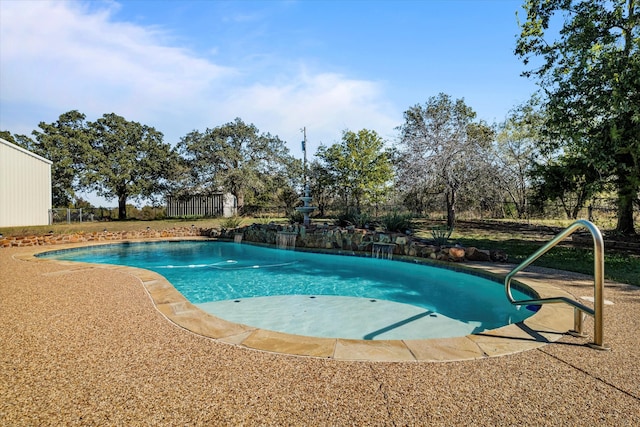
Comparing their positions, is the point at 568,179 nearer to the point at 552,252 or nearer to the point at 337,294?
the point at 552,252

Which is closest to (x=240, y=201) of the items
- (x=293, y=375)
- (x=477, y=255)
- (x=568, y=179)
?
(x=477, y=255)

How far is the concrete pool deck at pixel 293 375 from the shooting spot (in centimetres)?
174

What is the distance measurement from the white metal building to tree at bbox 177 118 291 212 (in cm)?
786

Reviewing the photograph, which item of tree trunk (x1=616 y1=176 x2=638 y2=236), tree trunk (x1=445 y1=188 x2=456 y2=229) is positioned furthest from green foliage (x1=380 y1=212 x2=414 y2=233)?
tree trunk (x1=616 y1=176 x2=638 y2=236)

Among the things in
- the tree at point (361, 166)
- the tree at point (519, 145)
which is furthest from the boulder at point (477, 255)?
the tree at point (361, 166)

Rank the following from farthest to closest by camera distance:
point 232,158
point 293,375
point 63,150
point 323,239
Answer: point 232,158 → point 63,150 → point 323,239 → point 293,375

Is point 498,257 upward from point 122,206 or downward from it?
downward

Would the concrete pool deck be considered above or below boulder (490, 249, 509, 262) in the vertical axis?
below

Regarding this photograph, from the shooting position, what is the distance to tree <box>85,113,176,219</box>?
850 inches

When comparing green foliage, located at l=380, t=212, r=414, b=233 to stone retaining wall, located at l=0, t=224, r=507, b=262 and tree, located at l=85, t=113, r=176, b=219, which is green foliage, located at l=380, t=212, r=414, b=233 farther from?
tree, located at l=85, t=113, r=176, b=219

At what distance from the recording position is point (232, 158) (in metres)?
21.8

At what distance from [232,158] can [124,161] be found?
745 centimetres

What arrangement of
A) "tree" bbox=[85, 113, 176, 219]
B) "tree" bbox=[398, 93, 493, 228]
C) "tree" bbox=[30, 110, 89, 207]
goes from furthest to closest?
"tree" bbox=[85, 113, 176, 219] → "tree" bbox=[30, 110, 89, 207] → "tree" bbox=[398, 93, 493, 228]

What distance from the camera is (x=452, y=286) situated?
588cm
